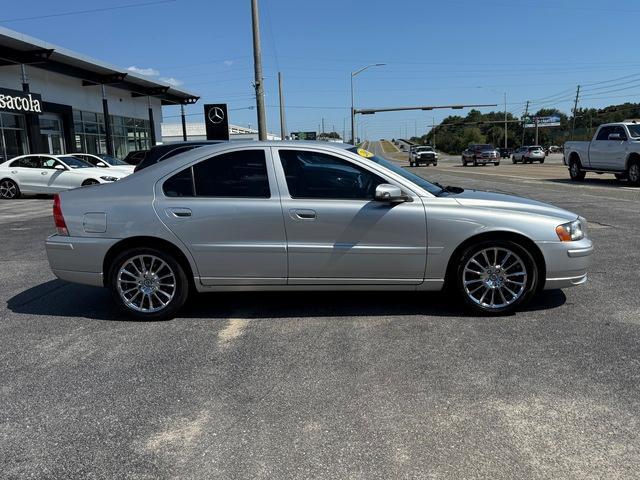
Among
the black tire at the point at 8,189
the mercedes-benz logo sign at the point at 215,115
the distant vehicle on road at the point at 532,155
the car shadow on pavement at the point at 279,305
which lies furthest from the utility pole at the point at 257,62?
the distant vehicle on road at the point at 532,155

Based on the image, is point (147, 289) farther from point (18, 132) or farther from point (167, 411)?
point (18, 132)

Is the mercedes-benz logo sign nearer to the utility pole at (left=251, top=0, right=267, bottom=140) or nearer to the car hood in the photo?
the utility pole at (left=251, top=0, right=267, bottom=140)

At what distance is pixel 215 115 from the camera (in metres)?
23.7

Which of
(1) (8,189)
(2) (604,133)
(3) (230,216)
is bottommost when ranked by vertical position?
(1) (8,189)

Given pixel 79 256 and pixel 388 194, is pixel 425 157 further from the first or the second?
pixel 79 256

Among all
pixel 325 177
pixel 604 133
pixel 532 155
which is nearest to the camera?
pixel 325 177

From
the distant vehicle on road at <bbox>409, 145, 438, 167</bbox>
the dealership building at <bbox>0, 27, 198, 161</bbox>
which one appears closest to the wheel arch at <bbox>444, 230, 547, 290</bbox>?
the dealership building at <bbox>0, 27, 198, 161</bbox>

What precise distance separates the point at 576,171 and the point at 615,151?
9.79 feet

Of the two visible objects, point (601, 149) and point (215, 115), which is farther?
point (215, 115)

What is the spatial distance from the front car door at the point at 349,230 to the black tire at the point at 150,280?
1.03 metres

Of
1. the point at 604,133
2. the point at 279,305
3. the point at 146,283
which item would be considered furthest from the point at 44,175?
the point at 604,133

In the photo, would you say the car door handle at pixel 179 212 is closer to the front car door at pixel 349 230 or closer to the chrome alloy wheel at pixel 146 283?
the chrome alloy wheel at pixel 146 283

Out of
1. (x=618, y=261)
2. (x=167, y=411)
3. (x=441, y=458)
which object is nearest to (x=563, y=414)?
(x=441, y=458)

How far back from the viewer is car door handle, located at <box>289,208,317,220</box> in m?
4.87
